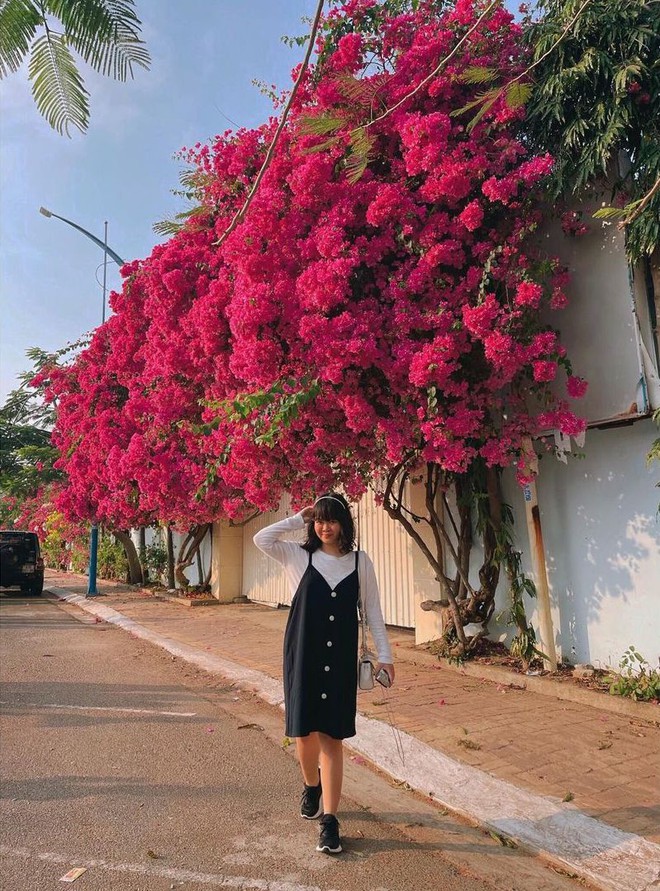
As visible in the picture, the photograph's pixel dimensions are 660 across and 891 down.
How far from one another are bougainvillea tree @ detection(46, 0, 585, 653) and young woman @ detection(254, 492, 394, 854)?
234 cm

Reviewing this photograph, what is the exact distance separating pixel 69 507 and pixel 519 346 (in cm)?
1301

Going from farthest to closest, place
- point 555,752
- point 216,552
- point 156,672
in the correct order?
point 216,552
point 156,672
point 555,752

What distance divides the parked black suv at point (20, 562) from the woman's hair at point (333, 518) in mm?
16020

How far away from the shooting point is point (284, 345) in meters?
6.41

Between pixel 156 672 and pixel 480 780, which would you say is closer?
pixel 480 780

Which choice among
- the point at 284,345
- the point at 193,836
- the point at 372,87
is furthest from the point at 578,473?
the point at 193,836

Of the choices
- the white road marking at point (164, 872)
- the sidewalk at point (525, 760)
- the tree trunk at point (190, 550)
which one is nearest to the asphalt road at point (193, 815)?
the white road marking at point (164, 872)

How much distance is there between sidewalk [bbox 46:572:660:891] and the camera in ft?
10.7

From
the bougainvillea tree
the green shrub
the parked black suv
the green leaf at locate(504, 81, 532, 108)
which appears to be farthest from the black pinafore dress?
the parked black suv

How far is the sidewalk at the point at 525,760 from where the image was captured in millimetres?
3254

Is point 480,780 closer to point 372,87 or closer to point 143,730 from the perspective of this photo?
point 143,730

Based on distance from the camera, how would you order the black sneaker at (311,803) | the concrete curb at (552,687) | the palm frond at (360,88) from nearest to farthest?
the black sneaker at (311,803) → the concrete curb at (552,687) → the palm frond at (360,88)

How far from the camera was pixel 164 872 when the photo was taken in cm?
301

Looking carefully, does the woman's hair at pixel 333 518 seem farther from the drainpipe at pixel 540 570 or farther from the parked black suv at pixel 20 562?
the parked black suv at pixel 20 562
